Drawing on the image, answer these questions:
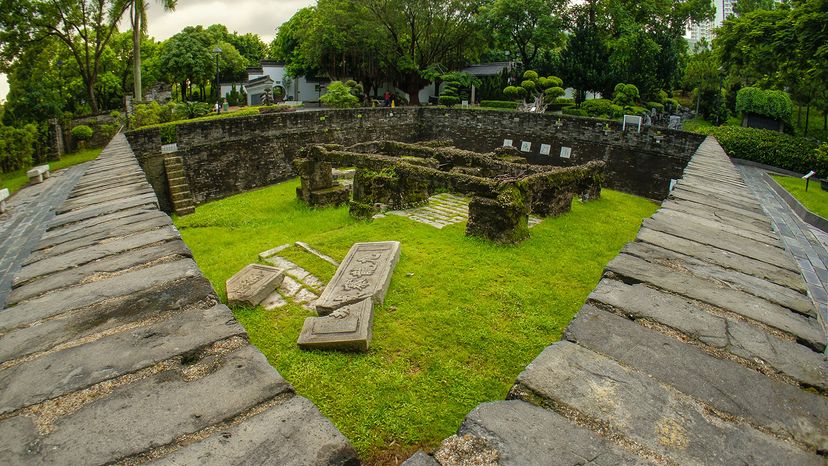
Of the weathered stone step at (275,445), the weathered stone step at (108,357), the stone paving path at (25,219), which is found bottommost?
the stone paving path at (25,219)

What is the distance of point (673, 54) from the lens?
2862 cm

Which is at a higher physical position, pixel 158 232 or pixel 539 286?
pixel 158 232

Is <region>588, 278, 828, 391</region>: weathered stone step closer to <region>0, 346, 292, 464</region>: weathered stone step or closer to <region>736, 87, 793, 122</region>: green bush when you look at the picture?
<region>0, 346, 292, 464</region>: weathered stone step

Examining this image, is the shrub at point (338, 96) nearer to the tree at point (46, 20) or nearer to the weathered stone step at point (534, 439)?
the tree at point (46, 20)

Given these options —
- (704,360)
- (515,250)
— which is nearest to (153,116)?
(515,250)

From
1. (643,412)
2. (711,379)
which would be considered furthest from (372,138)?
(643,412)

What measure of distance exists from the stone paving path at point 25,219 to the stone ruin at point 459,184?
556cm

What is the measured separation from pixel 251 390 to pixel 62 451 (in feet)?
1.43

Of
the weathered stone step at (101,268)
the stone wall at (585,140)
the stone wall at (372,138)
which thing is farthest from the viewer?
the stone wall at (585,140)

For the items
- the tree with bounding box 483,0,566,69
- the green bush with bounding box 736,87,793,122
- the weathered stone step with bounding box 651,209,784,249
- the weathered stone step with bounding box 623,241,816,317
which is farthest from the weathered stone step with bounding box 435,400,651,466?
the green bush with bounding box 736,87,793,122

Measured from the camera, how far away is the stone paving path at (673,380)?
117 cm

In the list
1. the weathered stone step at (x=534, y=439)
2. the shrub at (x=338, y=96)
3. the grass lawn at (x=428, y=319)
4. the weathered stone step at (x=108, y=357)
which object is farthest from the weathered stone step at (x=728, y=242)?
the shrub at (x=338, y=96)

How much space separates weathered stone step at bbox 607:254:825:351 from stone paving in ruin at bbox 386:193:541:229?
729cm

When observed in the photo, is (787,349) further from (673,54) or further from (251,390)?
(673,54)
